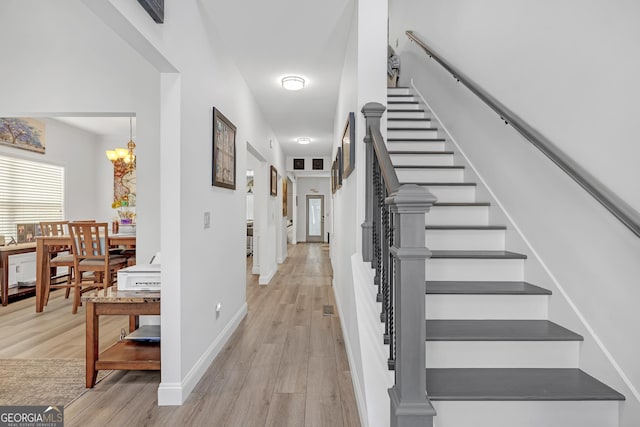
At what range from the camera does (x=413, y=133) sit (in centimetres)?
350

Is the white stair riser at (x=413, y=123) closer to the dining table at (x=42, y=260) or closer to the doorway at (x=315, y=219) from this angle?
the dining table at (x=42, y=260)

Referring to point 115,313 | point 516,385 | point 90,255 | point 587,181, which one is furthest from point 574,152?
point 90,255

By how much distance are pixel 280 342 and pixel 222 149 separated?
1.84 meters

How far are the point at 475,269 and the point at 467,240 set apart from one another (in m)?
0.28

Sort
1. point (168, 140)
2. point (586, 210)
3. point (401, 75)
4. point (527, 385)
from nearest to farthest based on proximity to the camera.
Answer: point (527, 385)
point (586, 210)
point (168, 140)
point (401, 75)

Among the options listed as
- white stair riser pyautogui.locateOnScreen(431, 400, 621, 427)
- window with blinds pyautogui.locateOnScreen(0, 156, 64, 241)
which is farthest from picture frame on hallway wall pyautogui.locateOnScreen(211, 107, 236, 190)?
window with blinds pyautogui.locateOnScreen(0, 156, 64, 241)

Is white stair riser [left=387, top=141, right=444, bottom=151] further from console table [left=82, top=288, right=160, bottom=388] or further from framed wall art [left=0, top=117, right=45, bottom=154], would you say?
framed wall art [left=0, top=117, right=45, bottom=154]

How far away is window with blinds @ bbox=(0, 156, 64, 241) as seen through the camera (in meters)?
5.18

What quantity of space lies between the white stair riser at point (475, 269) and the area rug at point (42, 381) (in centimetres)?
244

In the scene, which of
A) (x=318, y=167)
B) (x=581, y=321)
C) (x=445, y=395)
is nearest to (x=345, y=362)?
(x=445, y=395)

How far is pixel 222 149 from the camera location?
3.01 meters

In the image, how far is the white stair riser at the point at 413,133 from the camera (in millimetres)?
3428

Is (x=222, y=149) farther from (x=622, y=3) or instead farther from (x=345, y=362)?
(x=622, y=3)

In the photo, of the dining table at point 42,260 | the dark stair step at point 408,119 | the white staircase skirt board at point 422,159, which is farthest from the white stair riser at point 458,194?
the dining table at point 42,260
